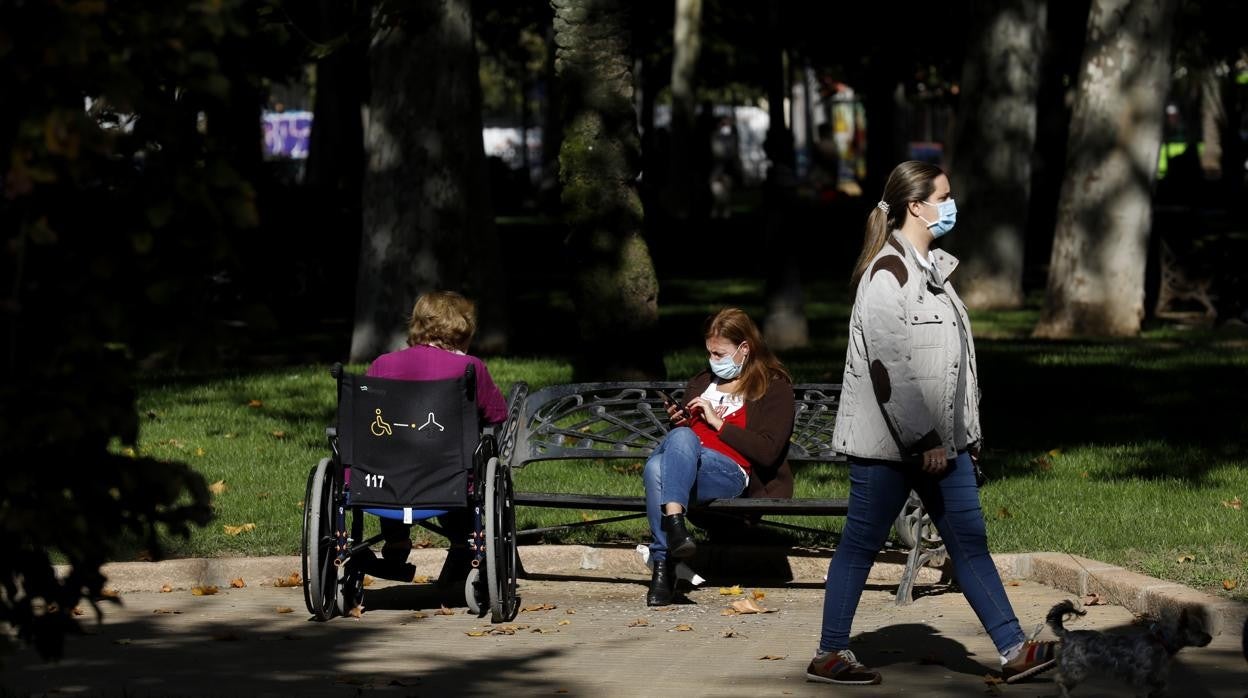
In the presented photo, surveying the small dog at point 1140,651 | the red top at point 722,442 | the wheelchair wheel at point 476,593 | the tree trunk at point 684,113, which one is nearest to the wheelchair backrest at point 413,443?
the wheelchair wheel at point 476,593

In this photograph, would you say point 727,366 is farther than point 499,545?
Yes

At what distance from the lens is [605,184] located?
12156 mm

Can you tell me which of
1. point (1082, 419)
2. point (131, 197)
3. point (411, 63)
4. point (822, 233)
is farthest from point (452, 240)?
point (822, 233)

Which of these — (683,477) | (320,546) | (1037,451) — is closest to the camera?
(320,546)

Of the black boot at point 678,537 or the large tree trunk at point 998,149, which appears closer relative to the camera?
the black boot at point 678,537

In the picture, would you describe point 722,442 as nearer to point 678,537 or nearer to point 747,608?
point 678,537

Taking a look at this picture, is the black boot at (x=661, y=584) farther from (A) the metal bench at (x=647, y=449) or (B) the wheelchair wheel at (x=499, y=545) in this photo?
(B) the wheelchair wheel at (x=499, y=545)

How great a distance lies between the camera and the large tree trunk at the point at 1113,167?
16.7 metres

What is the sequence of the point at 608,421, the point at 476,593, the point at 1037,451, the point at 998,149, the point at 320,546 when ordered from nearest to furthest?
the point at 320,546, the point at 476,593, the point at 608,421, the point at 1037,451, the point at 998,149

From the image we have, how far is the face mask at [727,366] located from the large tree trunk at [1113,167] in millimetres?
9595

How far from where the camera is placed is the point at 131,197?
12.6 ft

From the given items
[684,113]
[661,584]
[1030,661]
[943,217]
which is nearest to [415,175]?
[661,584]

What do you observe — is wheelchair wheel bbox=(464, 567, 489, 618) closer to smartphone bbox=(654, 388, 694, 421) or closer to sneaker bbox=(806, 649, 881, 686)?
smartphone bbox=(654, 388, 694, 421)

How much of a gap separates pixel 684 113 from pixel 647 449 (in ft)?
94.4
